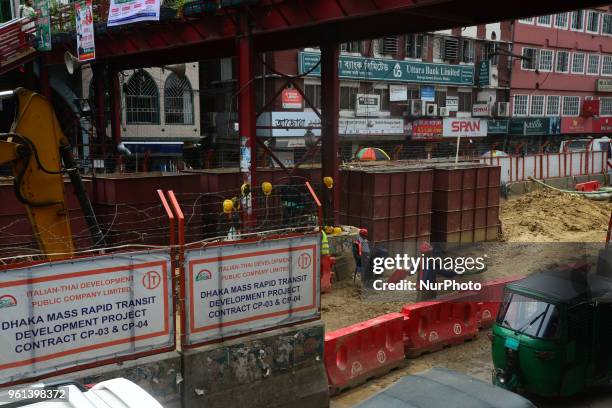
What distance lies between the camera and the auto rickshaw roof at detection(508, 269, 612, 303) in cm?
889

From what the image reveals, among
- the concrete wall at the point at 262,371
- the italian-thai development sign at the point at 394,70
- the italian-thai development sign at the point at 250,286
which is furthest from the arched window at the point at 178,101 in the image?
the concrete wall at the point at 262,371

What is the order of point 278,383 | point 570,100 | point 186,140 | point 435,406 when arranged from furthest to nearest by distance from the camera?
point 570,100
point 186,140
point 278,383
point 435,406

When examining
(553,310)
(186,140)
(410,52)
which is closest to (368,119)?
(410,52)

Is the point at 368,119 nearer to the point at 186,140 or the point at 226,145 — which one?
the point at 226,145

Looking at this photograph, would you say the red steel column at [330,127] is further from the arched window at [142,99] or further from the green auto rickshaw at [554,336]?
the arched window at [142,99]

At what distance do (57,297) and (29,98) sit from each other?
4.09m

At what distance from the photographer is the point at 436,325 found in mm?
11508

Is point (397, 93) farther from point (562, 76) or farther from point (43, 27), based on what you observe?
point (43, 27)

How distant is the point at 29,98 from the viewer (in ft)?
29.1

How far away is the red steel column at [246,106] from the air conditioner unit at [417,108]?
2695cm

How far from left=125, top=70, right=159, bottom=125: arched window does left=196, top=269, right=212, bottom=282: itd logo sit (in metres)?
28.3

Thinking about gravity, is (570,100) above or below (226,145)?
above

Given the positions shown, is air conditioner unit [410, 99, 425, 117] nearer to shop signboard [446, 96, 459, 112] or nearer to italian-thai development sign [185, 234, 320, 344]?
shop signboard [446, 96, 459, 112]

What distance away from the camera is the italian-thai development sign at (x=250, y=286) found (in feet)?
24.4
